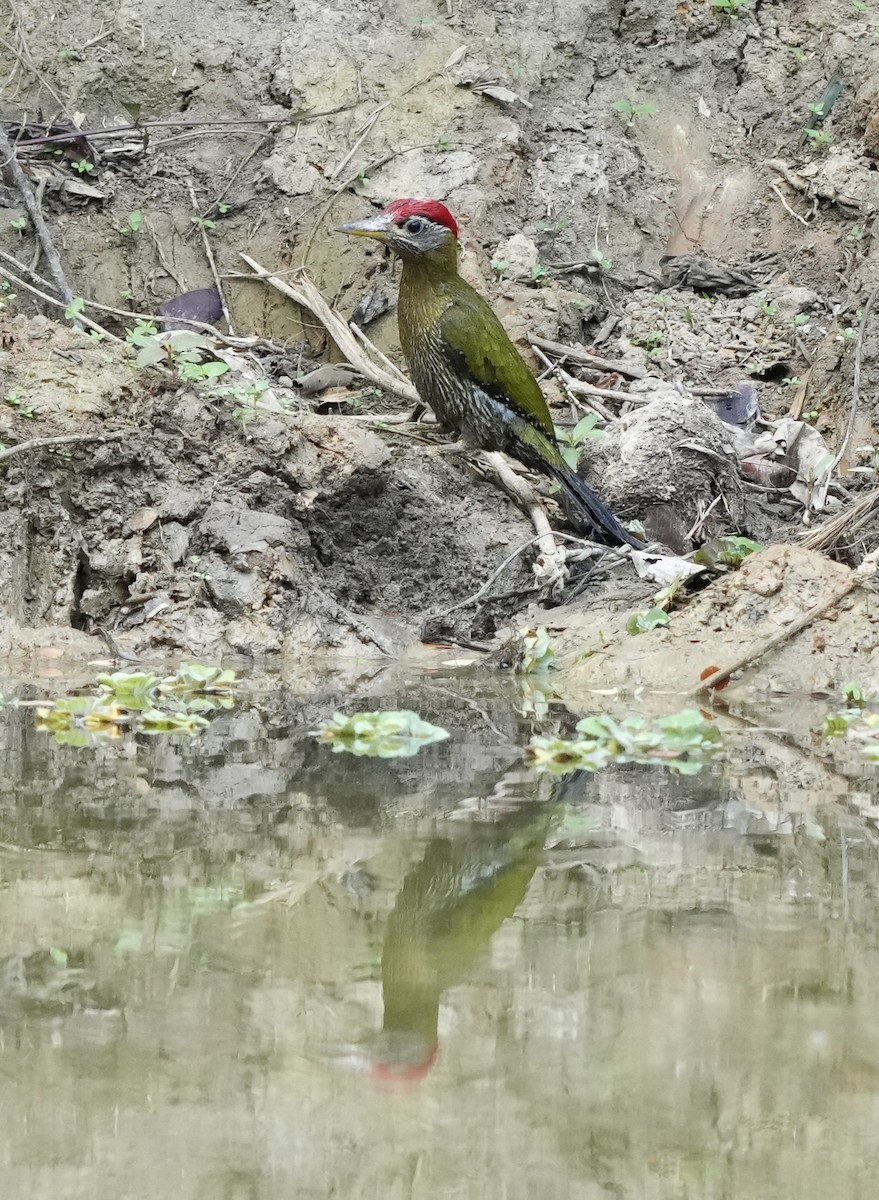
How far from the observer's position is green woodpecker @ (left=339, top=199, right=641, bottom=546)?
234 inches

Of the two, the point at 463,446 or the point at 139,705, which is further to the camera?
the point at 463,446

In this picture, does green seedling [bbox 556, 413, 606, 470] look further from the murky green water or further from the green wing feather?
the murky green water

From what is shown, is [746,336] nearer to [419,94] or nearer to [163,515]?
[419,94]

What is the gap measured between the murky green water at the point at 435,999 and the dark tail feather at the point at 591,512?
121 inches

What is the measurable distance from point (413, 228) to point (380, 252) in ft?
4.57

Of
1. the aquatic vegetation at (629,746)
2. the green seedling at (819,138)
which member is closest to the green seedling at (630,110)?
the green seedling at (819,138)

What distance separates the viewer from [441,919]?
2.01 m

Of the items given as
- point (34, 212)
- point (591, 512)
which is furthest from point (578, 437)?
point (34, 212)

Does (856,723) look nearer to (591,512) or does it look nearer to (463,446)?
(591,512)

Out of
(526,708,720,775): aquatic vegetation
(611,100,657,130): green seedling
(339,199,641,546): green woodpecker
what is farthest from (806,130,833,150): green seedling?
(526,708,720,775): aquatic vegetation

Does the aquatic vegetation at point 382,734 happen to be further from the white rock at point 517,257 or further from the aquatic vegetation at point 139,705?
the white rock at point 517,257

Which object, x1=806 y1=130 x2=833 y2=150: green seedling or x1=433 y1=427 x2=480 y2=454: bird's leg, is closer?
x1=433 y1=427 x2=480 y2=454: bird's leg

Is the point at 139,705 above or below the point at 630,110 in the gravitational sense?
A: below

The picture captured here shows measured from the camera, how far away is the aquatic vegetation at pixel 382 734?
3342mm
